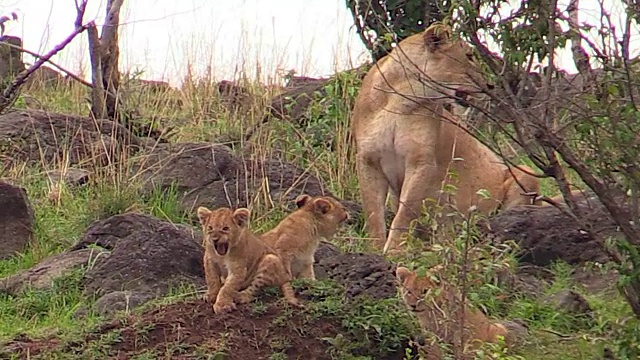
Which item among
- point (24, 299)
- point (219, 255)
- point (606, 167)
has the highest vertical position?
point (606, 167)

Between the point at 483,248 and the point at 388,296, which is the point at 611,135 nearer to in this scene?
the point at 483,248

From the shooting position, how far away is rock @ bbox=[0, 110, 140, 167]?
39.4 ft

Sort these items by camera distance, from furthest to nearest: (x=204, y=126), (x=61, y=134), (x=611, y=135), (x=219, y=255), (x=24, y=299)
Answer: (x=204, y=126) < (x=61, y=134) < (x=24, y=299) < (x=219, y=255) < (x=611, y=135)

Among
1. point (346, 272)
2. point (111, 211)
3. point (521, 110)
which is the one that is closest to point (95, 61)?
point (111, 211)

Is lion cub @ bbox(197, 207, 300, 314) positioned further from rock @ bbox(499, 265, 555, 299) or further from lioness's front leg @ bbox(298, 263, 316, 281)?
rock @ bbox(499, 265, 555, 299)

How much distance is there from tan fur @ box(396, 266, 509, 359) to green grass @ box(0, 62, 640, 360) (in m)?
0.10

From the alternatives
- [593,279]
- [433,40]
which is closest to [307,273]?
[593,279]

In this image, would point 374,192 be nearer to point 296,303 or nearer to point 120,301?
point 120,301

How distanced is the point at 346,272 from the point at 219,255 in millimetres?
817

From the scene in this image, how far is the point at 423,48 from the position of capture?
9531 mm

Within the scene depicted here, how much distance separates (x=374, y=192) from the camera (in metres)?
9.61

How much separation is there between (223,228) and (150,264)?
1478 millimetres

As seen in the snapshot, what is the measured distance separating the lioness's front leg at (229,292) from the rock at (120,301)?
0.98m

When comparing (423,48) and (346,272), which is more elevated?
(423,48)
